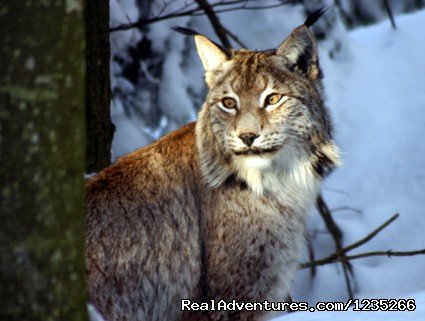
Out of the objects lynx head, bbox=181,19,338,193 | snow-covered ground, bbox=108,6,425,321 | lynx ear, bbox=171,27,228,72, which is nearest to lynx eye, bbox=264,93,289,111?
lynx head, bbox=181,19,338,193

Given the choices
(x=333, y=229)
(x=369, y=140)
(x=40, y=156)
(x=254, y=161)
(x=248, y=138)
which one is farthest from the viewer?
(x=369, y=140)

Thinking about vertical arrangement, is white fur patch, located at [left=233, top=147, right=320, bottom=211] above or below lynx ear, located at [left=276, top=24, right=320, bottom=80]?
below

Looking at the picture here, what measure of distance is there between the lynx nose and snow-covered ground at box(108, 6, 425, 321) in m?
1.86

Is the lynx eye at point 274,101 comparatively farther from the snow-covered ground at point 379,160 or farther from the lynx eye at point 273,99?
the snow-covered ground at point 379,160

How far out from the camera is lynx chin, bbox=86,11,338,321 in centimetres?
468

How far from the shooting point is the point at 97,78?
5.52m

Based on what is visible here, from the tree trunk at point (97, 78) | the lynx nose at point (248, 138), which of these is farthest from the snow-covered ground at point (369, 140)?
the lynx nose at point (248, 138)

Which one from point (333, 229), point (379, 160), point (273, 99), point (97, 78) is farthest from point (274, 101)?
point (379, 160)

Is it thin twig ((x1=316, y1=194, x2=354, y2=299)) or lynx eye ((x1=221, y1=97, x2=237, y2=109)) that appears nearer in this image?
lynx eye ((x1=221, y1=97, x2=237, y2=109))

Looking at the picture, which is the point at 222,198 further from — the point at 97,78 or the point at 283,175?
the point at 97,78

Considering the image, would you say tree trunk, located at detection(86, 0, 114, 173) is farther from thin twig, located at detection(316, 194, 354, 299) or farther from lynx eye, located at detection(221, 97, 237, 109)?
thin twig, located at detection(316, 194, 354, 299)

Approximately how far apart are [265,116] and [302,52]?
44cm

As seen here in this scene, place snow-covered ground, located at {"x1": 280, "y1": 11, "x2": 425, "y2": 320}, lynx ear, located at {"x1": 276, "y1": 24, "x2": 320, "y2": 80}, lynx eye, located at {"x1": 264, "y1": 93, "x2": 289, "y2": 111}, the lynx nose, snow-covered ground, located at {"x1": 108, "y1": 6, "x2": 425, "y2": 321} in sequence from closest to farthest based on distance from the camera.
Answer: the lynx nose < lynx eye, located at {"x1": 264, "y1": 93, "x2": 289, "y2": 111} < lynx ear, located at {"x1": 276, "y1": 24, "x2": 320, "y2": 80} < snow-covered ground, located at {"x1": 108, "y1": 6, "x2": 425, "y2": 321} < snow-covered ground, located at {"x1": 280, "y1": 11, "x2": 425, "y2": 320}

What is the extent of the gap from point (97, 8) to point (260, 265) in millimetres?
1738
